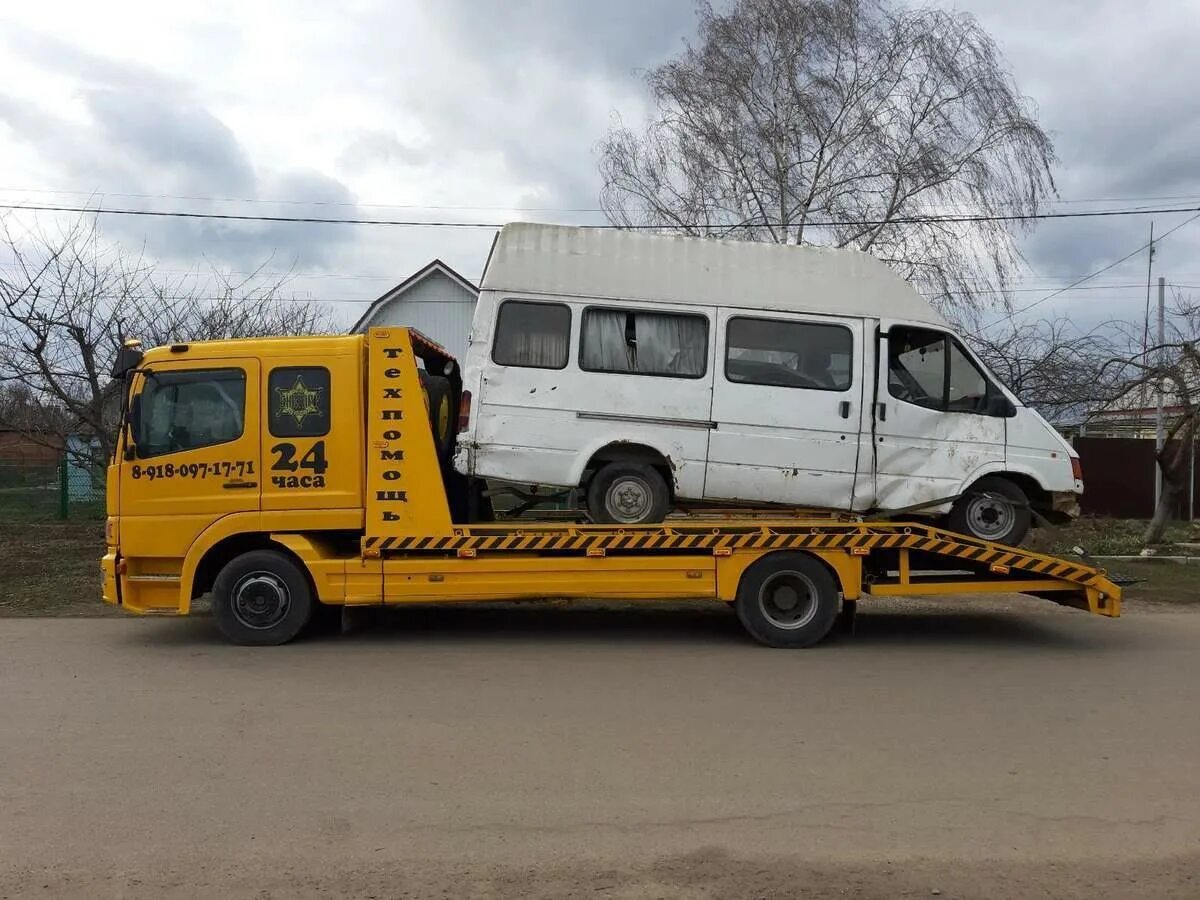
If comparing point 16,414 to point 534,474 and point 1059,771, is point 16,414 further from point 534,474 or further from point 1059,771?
point 1059,771

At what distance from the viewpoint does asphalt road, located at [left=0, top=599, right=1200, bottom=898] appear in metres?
3.68

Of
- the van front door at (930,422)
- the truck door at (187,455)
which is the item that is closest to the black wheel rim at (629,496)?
the van front door at (930,422)

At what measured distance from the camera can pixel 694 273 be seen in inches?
306

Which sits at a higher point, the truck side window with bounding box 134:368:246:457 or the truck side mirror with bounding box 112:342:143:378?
the truck side mirror with bounding box 112:342:143:378

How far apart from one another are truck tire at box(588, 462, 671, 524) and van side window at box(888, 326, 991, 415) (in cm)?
230

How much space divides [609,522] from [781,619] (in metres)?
1.74

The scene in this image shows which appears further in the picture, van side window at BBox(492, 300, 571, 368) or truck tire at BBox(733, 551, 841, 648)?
truck tire at BBox(733, 551, 841, 648)

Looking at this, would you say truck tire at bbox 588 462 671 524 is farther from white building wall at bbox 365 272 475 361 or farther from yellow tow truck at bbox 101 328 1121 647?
white building wall at bbox 365 272 475 361

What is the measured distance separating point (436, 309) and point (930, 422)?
859 inches

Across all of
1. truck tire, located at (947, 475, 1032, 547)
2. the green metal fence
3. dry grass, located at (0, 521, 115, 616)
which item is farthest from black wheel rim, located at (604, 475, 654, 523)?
the green metal fence

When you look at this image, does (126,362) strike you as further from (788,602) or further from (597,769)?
(788,602)

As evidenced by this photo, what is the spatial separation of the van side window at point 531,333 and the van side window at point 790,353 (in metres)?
1.42

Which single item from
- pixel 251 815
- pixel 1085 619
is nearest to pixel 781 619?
pixel 1085 619

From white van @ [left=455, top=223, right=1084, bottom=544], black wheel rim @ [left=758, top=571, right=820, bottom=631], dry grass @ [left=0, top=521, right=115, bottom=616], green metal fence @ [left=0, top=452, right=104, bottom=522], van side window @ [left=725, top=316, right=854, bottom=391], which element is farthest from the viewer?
green metal fence @ [left=0, top=452, right=104, bottom=522]
